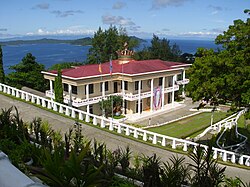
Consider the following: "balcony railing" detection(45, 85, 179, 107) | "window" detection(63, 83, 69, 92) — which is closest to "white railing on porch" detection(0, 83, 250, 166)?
"balcony railing" detection(45, 85, 179, 107)

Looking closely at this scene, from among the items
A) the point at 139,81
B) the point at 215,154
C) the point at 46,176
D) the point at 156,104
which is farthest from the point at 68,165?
the point at 156,104

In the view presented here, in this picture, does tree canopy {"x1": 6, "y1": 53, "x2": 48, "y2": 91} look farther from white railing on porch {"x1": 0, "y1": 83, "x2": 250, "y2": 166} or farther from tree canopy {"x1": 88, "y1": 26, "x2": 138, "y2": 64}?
tree canopy {"x1": 88, "y1": 26, "x2": 138, "y2": 64}

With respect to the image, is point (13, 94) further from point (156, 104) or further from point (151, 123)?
point (156, 104)

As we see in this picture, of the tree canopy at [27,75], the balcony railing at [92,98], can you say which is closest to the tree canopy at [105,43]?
the tree canopy at [27,75]

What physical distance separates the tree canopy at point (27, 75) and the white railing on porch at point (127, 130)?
14794mm

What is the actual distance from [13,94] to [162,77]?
67.0 ft

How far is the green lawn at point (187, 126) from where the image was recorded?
29062 mm

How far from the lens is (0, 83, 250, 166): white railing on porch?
14.7 meters

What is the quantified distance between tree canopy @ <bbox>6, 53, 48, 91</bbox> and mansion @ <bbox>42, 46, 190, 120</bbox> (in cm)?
531

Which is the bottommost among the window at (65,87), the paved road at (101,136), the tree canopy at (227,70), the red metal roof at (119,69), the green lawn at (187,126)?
the green lawn at (187,126)

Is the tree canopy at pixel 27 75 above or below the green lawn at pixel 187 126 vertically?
above

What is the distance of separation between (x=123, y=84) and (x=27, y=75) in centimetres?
1392

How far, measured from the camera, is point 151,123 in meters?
33.9

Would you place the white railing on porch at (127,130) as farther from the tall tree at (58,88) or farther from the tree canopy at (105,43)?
the tree canopy at (105,43)
